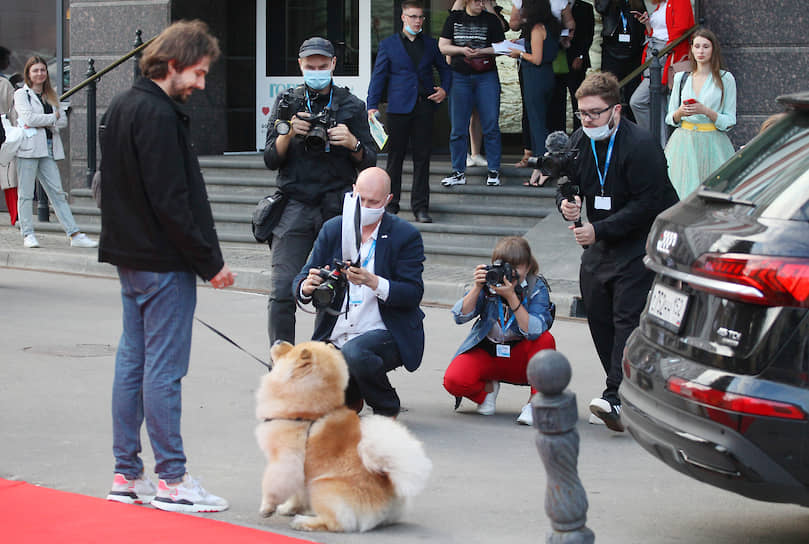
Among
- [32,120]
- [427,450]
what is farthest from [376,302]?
[32,120]

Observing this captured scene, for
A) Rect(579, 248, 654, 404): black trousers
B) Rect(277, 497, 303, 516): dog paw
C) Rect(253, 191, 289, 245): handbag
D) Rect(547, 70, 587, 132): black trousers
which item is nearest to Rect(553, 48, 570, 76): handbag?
Rect(547, 70, 587, 132): black trousers

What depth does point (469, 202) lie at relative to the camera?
1262 centimetres

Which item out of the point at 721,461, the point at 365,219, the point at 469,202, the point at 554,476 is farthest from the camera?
the point at 469,202

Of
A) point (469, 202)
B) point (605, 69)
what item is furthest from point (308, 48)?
point (605, 69)

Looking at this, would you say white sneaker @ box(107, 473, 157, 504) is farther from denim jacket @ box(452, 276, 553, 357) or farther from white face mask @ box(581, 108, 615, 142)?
white face mask @ box(581, 108, 615, 142)

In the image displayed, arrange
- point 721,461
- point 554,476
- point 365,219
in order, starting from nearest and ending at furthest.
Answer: point 554,476 < point 721,461 < point 365,219

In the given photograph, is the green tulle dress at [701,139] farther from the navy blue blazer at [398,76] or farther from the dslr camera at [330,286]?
the dslr camera at [330,286]

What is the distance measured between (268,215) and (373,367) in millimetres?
1460

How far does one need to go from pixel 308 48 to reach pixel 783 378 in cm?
402

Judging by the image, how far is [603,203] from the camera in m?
6.31

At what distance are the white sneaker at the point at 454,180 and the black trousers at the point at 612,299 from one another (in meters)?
6.31

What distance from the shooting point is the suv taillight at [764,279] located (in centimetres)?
386

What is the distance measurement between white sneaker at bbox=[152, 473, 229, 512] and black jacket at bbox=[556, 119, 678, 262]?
259 cm

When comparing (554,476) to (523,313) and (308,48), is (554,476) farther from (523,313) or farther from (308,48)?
(308,48)
